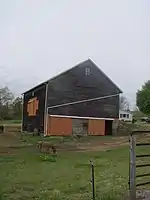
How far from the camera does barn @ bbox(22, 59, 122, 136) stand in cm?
4334

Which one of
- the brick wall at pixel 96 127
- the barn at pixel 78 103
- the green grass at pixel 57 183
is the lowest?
the green grass at pixel 57 183

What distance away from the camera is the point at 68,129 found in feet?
144

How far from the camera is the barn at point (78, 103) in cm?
4334

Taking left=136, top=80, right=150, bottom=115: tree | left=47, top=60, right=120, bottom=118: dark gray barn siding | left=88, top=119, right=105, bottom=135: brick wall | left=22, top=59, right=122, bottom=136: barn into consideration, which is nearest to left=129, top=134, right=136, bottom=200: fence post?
left=22, top=59, right=122, bottom=136: barn

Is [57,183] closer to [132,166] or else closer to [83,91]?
[132,166]

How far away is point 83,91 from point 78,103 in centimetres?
157

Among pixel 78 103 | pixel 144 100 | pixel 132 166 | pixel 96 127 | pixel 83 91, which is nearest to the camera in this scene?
pixel 132 166

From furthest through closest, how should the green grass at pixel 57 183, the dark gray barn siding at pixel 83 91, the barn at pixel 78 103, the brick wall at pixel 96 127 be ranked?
1. the brick wall at pixel 96 127
2. the dark gray barn siding at pixel 83 91
3. the barn at pixel 78 103
4. the green grass at pixel 57 183

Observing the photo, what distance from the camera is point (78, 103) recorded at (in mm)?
44469

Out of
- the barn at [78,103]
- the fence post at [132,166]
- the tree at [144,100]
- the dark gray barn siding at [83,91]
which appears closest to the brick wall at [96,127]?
the barn at [78,103]

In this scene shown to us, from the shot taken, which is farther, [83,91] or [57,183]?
→ [83,91]

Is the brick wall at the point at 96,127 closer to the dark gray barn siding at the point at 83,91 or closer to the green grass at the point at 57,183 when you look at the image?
the dark gray barn siding at the point at 83,91

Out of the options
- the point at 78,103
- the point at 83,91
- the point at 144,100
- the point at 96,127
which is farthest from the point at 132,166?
the point at 144,100

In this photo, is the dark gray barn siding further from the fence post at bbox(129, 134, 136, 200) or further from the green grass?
the fence post at bbox(129, 134, 136, 200)
